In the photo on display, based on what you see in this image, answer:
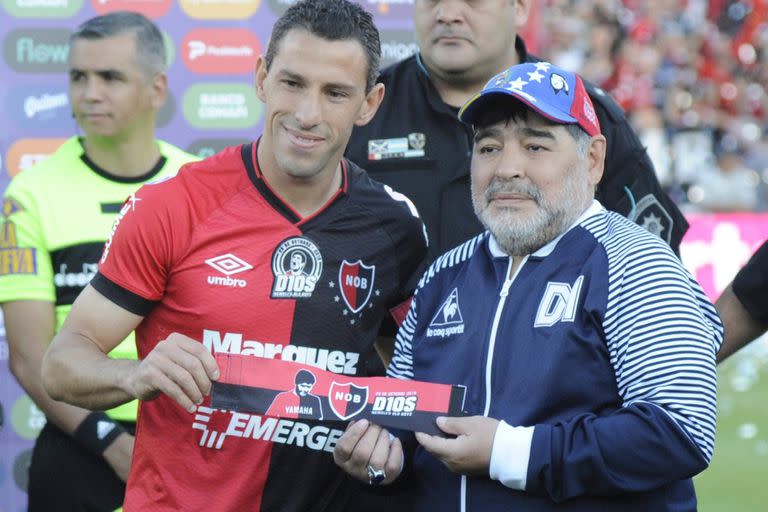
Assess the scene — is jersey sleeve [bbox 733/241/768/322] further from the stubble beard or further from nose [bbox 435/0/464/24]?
nose [bbox 435/0/464/24]

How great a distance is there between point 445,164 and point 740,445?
596cm

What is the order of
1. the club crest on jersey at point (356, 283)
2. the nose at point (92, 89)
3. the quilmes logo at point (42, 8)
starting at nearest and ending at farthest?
the club crest on jersey at point (356, 283), the nose at point (92, 89), the quilmes logo at point (42, 8)

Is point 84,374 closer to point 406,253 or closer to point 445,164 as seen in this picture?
point 406,253

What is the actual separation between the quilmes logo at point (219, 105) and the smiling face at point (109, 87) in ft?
2.91

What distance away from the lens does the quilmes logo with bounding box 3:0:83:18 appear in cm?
576

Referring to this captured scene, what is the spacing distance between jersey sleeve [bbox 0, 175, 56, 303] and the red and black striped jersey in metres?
1.45

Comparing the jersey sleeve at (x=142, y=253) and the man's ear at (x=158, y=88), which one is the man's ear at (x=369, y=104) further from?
the man's ear at (x=158, y=88)

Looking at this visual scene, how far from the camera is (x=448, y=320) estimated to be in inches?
120

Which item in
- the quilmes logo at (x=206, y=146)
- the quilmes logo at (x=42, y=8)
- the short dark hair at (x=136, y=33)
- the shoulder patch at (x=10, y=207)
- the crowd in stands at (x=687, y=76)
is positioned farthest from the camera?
the crowd in stands at (x=687, y=76)

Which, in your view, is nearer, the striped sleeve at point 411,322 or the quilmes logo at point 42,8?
the striped sleeve at point 411,322

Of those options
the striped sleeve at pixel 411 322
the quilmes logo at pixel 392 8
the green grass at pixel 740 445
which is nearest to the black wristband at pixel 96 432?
the striped sleeve at pixel 411 322

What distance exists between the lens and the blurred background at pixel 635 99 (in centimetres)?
580

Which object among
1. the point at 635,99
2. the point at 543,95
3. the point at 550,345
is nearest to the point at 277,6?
the point at 543,95

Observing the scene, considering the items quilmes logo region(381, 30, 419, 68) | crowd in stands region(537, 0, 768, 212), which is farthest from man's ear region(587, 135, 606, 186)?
crowd in stands region(537, 0, 768, 212)
